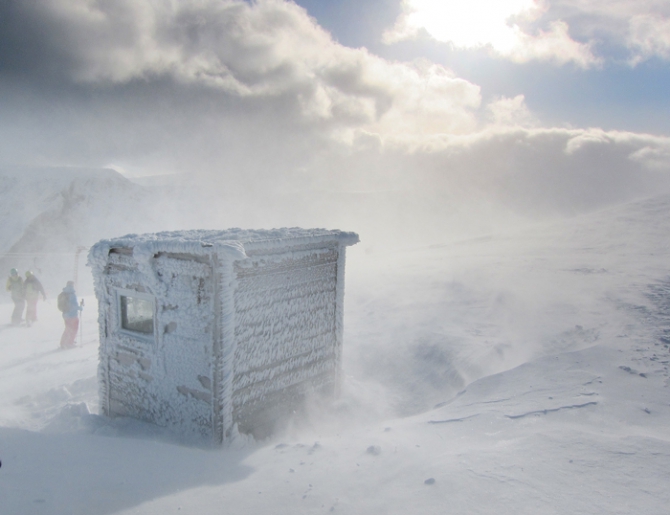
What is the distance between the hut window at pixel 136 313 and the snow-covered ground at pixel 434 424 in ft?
5.17

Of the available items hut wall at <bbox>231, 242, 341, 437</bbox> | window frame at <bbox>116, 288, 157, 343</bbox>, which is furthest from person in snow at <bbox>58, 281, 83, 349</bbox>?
hut wall at <bbox>231, 242, 341, 437</bbox>

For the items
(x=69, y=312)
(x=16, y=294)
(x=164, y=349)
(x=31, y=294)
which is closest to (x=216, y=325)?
(x=164, y=349)

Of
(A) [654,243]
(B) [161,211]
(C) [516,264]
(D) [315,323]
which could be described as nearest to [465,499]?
(D) [315,323]

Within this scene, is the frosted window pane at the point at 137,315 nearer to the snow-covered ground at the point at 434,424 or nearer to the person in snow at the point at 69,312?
the snow-covered ground at the point at 434,424

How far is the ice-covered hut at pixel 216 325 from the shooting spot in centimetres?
605

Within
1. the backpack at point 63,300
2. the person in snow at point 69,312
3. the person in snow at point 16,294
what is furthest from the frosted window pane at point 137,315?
the person in snow at point 16,294

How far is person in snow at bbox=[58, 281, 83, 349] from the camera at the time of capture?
11.5 m

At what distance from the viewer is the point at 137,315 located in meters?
6.99

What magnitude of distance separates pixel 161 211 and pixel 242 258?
164 ft

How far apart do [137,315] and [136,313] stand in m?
0.04

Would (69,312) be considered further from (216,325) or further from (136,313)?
(216,325)

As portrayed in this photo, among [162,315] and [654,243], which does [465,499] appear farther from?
[654,243]

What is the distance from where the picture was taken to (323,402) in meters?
7.88

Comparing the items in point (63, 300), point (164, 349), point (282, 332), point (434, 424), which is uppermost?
point (282, 332)
